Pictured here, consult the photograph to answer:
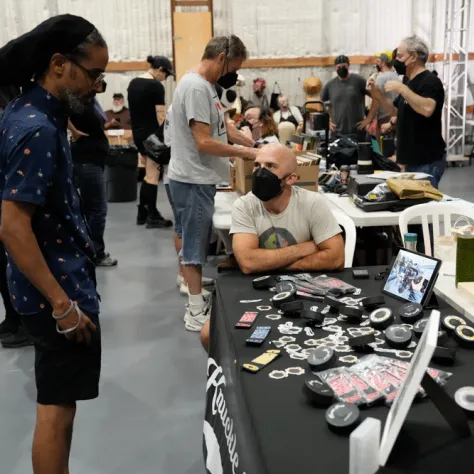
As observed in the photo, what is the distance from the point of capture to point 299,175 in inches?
152

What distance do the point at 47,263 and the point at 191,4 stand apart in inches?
371

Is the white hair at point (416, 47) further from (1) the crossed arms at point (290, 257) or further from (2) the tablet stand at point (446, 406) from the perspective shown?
(2) the tablet stand at point (446, 406)

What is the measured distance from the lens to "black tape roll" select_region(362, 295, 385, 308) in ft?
7.06

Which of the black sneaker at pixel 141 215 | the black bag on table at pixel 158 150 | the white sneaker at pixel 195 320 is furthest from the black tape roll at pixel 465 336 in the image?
the black sneaker at pixel 141 215

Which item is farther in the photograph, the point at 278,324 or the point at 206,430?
the point at 206,430

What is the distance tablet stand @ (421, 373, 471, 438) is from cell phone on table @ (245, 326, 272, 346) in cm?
60

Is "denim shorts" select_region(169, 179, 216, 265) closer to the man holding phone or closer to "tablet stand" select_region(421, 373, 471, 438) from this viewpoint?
"tablet stand" select_region(421, 373, 471, 438)

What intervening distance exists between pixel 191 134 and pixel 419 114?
5.46ft

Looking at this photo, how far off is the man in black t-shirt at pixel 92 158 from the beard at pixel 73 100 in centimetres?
237

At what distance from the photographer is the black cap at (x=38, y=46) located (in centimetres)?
172

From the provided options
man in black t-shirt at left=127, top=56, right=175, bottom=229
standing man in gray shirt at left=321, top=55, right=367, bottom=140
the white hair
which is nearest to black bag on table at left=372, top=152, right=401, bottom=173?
the white hair

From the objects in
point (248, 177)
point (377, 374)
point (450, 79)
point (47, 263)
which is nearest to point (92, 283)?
point (47, 263)

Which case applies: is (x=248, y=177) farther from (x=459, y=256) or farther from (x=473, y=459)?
(x=473, y=459)

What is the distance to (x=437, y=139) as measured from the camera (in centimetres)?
450
